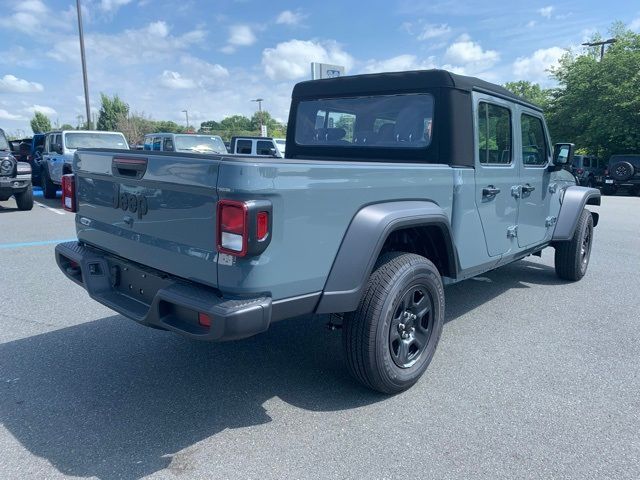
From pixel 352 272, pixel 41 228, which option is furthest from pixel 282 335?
pixel 41 228

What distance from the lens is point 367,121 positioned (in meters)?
4.06

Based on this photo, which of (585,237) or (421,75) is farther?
(585,237)

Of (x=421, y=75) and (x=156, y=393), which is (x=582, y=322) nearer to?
(x=421, y=75)

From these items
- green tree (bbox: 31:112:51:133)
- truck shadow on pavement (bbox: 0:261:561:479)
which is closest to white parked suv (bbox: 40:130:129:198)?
truck shadow on pavement (bbox: 0:261:561:479)

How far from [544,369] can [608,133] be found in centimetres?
2679

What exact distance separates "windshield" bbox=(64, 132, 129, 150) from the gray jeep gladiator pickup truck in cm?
957

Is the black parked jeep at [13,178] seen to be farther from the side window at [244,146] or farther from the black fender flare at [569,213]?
the black fender flare at [569,213]

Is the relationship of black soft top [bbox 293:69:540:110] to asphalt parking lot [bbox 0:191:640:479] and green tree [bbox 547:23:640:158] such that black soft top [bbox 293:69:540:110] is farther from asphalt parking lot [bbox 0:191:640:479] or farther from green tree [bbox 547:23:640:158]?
green tree [bbox 547:23:640:158]

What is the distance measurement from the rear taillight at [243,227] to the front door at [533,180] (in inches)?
114

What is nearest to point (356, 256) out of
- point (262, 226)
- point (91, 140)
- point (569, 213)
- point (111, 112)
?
point (262, 226)

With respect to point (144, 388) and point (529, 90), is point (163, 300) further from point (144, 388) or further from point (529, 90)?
point (529, 90)

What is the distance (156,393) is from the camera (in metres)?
3.08

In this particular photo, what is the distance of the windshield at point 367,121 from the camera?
3.70m

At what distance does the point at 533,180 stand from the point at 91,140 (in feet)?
37.4
